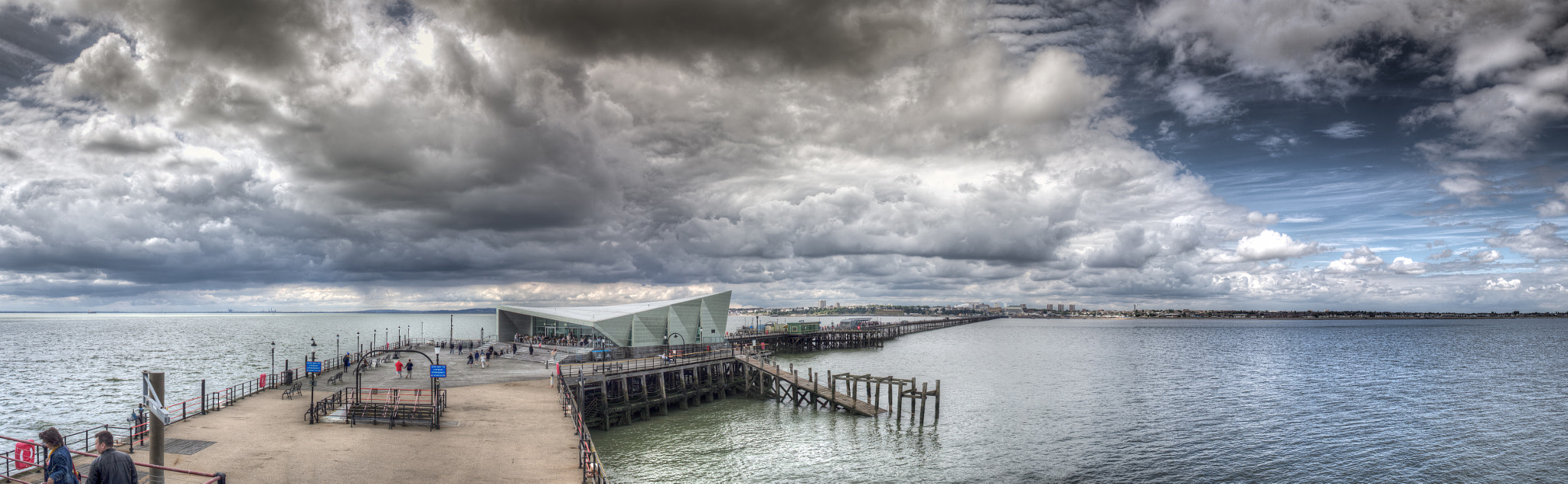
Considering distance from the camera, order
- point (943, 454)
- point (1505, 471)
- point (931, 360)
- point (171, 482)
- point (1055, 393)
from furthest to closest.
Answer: point (931, 360), point (1055, 393), point (943, 454), point (1505, 471), point (171, 482)

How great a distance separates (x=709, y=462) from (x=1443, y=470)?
33.0 m

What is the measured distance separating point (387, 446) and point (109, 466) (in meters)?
13.1

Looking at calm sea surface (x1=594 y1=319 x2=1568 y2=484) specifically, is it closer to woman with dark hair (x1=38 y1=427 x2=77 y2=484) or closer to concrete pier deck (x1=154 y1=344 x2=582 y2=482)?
concrete pier deck (x1=154 y1=344 x2=582 y2=482)

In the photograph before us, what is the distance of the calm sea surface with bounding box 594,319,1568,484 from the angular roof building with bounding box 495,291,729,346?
20.8 m

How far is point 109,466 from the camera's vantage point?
37.1ft

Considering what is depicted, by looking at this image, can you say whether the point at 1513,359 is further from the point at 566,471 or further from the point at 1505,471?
the point at 566,471

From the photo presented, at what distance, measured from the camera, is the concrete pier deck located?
2050 cm

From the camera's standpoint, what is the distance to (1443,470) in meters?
32.1

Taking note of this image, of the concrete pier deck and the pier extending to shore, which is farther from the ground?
the concrete pier deck

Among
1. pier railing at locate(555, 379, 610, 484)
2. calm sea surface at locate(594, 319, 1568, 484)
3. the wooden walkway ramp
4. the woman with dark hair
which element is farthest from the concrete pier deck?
the wooden walkway ramp

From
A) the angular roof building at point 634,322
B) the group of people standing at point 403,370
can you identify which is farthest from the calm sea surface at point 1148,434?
the angular roof building at point 634,322

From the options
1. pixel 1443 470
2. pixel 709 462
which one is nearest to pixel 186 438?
pixel 709 462

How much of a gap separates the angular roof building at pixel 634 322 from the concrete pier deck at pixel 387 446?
32.8 meters

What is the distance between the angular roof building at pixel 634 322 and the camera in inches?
2653
